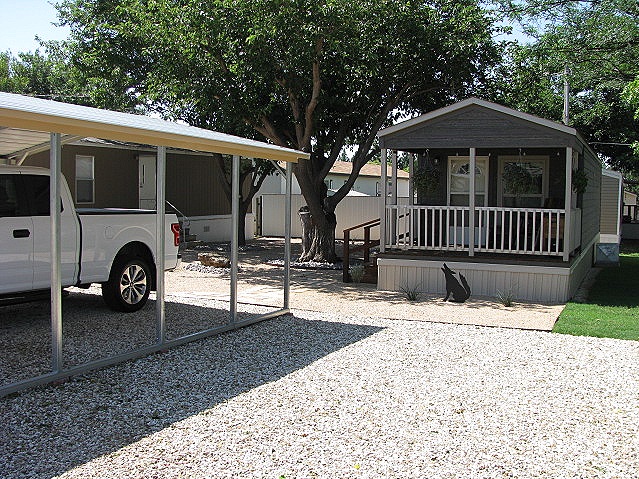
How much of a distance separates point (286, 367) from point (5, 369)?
2.73m

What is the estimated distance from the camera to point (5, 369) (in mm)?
6484

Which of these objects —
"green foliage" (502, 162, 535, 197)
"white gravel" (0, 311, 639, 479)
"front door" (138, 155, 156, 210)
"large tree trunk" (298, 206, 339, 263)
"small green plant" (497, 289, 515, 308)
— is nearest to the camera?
"white gravel" (0, 311, 639, 479)

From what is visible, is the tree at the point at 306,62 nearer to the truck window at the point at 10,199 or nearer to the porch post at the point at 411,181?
the porch post at the point at 411,181

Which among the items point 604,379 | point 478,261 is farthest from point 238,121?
point 604,379

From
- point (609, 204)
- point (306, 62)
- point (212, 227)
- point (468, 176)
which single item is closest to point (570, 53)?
point (609, 204)

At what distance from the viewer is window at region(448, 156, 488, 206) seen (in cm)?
1466

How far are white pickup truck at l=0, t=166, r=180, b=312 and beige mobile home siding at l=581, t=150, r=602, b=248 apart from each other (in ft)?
32.2

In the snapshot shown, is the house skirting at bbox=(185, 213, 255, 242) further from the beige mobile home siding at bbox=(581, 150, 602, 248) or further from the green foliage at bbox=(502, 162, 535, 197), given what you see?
the beige mobile home siding at bbox=(581, 150, 602, 248)

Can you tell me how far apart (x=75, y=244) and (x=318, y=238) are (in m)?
9.36

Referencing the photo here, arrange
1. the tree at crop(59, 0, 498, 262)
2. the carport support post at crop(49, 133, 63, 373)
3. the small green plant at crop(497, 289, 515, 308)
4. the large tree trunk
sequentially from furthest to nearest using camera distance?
1. the large tree trunk
2. the tree at crop(59, 0, 498, 262)
3. the small green plant at crop(497, 289, 515, 308)
4. the carport support post at crop(49, 133, 63, 373)

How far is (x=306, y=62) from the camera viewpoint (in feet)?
46.2

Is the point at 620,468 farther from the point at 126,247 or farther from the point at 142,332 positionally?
the point at 126,247

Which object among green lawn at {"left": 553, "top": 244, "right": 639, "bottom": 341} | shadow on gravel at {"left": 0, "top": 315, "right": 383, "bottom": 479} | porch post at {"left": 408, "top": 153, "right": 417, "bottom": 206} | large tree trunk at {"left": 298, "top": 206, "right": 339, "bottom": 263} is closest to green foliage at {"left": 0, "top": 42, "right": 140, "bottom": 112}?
large tree trunk at {"left": 298, "top": 206, "right": 339, "bottom": 263}

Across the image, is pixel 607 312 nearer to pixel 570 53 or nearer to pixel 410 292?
pixel 410 292
